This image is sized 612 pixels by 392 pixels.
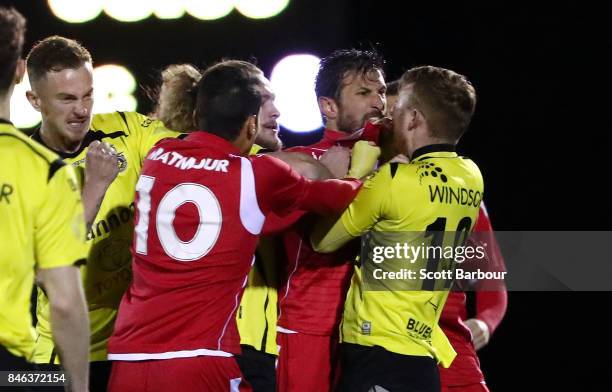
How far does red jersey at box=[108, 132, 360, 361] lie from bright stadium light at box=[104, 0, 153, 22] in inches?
164

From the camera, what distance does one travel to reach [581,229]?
6.70 m

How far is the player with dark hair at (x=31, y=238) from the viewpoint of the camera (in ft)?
8.49

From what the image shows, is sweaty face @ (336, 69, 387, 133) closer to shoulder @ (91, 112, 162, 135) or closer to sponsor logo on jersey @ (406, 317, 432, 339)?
shoulder @ (91, 112, 162, 135)

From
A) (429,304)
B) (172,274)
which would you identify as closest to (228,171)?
(172,274)

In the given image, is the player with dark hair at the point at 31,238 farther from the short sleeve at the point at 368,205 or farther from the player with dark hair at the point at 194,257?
the short sleeve at the point at 368,205

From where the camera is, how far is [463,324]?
4410 mm

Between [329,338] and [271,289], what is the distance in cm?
30

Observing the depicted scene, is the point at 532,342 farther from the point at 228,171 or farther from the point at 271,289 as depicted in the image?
the point at 228,171

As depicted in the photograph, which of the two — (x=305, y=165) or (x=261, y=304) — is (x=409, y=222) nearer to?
(x=305, y=165)

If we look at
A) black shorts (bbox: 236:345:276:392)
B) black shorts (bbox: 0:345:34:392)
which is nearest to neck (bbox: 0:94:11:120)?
black shorts (bbox: 0:345:34:392)

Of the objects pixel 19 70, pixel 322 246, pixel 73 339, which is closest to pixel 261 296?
pixel 322 246

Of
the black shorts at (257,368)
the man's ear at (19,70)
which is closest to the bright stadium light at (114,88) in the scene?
the black shorts at (257,368)

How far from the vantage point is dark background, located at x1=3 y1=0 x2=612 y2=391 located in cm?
667

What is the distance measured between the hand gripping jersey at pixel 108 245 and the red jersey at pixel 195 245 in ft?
2.14
